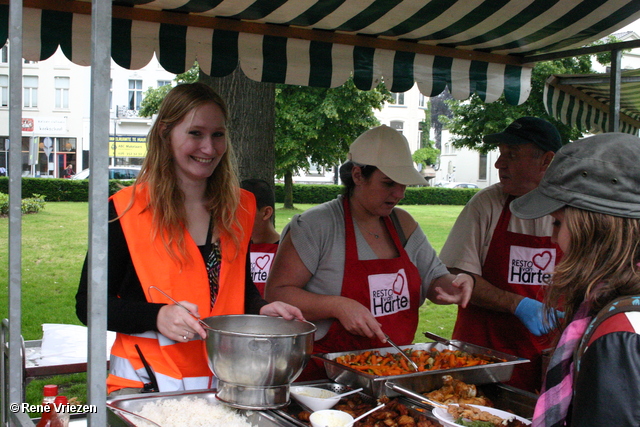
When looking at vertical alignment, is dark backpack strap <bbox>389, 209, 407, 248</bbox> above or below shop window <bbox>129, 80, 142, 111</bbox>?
below

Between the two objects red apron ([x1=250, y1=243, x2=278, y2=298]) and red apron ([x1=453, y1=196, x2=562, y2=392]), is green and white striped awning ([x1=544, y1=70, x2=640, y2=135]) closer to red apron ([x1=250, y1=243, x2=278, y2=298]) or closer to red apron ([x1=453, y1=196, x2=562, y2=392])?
red apron ([x1=453, y1=196, x2=562, y2=392])

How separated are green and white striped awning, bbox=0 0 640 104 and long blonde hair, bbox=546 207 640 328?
1755mm

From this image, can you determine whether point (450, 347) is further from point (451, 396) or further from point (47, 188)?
point (47, 188)

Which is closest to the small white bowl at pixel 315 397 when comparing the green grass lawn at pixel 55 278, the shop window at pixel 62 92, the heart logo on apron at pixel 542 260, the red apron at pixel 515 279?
the red apron at pixel 515 279

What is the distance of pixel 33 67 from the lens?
32031mm

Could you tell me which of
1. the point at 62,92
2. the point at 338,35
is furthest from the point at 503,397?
the point at 62,92

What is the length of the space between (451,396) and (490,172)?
3844cm

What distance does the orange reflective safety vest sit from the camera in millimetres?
1680

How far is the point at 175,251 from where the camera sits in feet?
5.66

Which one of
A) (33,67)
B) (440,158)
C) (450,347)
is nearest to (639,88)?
(450,347)

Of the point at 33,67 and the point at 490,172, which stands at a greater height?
the point at 33,67

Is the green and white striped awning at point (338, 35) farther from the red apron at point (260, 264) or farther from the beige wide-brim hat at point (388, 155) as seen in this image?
the red apron at point (260, 264)

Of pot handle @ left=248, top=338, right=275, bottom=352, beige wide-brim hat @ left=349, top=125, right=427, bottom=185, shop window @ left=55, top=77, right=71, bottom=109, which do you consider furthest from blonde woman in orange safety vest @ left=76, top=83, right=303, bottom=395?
shop window @ left=55, top=77, right=71, bottom=109

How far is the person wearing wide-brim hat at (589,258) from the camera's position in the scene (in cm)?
96
